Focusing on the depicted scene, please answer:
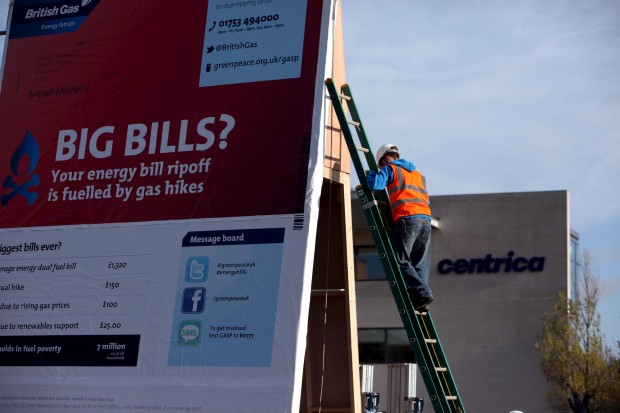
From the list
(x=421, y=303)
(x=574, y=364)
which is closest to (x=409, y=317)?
(x=421, y=303)

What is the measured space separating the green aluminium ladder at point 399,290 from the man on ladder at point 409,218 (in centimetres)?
9

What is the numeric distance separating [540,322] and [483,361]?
1.66 metres

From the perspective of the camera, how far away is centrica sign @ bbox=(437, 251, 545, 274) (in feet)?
76.1

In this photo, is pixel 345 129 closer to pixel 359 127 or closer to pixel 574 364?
pixel 359 127

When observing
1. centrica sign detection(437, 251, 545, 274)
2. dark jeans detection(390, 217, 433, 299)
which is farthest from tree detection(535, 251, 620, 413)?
dark jeans detection(390, 217, 433, 299)

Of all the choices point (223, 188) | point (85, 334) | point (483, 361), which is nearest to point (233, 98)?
point (223, 188)

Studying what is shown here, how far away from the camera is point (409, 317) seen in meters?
6.25

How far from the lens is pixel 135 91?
704 cm

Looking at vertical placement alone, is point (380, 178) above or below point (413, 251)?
above

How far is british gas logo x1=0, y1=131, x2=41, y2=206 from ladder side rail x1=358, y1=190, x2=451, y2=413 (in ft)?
8.39

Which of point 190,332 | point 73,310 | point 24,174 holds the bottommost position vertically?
point 190,332

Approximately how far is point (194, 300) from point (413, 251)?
1.55m

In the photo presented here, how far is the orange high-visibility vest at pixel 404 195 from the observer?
21.5 ft

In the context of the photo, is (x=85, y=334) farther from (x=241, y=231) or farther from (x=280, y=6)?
(x=280, y=6)
